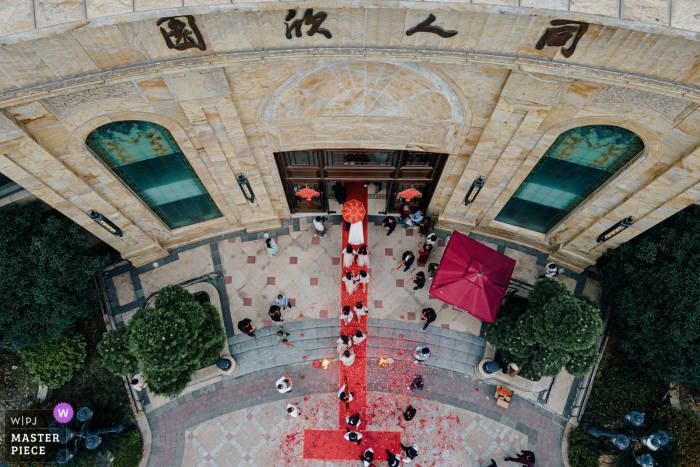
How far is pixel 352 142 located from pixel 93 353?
64.4 ft

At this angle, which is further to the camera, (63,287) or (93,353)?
(93,353)

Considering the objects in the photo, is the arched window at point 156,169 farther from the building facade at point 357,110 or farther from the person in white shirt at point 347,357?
the person in white shirt at point 347,357

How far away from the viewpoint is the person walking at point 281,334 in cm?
2319

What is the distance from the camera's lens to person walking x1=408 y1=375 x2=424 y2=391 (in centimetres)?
2242

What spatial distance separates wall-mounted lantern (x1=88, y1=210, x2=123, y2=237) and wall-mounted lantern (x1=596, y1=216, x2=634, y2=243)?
1028 inches

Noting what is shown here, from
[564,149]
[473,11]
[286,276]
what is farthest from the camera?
[286,276]

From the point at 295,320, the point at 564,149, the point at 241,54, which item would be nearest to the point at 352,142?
the point at 241,54

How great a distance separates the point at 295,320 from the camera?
Result: 24.2m

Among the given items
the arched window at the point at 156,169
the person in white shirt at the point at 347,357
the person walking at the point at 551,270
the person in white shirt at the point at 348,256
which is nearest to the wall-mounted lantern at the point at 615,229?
the person walking at the point at 551,270

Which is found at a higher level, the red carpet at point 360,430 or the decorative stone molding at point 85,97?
the decorative stone molding at point 85,97

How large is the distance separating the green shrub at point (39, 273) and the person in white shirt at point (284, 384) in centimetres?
1141

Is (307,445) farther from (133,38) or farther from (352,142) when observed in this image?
(133,38)

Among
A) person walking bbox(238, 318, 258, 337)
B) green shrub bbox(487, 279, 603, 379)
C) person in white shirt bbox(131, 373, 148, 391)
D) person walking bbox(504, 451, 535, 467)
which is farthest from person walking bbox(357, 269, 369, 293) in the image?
person in white shirt bbox(131, 373, 148, 391)

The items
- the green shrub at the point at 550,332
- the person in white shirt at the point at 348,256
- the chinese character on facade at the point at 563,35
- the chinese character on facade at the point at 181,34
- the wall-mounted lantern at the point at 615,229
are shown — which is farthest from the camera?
the person in white shirt at the point at 348,256
